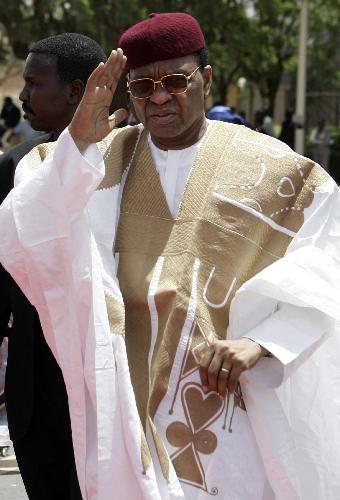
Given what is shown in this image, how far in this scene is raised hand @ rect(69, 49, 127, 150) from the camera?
3.23 m

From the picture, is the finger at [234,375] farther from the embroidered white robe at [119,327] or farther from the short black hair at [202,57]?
the short black hair at [202,57]

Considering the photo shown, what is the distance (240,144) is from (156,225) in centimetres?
39

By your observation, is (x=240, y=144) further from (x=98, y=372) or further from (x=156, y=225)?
(x=98, y=372)

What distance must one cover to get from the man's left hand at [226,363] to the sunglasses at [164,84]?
73cm

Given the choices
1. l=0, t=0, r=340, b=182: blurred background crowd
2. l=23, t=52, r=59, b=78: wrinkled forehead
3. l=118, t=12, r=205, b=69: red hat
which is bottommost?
l=0, t=0, r=340, b=182: blurred background crowd

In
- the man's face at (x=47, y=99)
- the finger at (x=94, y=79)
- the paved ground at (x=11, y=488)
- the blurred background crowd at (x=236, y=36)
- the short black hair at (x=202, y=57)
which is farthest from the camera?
the blurred background crowd at (x=236, y=36)

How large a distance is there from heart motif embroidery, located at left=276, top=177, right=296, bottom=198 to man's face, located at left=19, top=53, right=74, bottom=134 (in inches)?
44.0

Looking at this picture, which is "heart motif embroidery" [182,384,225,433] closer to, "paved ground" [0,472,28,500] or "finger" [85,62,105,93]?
"finger" [85,62,105,93]

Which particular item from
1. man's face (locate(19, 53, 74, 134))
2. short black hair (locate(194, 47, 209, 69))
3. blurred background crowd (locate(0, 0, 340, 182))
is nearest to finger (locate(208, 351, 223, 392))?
short black hair (locate(194, 47, 209, 69))

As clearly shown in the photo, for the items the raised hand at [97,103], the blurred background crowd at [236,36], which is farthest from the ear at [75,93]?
the blurred background crowd at [236,36]

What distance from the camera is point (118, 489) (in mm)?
3225

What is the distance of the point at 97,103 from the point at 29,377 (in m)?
1.09

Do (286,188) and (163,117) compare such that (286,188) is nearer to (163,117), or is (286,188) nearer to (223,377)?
(163,117)

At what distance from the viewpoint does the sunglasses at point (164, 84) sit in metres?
3.46
